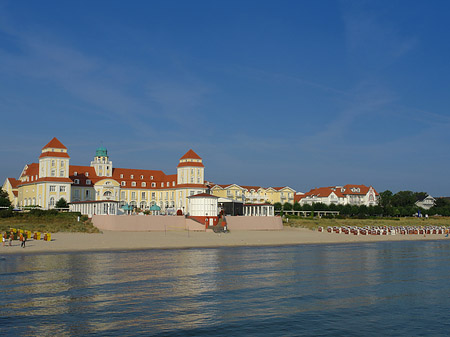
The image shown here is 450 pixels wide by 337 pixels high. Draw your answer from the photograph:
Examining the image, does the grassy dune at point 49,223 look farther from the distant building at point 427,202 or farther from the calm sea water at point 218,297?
the distant building at point 427,202

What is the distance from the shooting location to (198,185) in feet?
332

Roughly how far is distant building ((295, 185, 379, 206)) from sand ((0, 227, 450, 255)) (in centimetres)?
6550

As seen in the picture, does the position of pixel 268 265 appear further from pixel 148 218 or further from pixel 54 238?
pixel 148 218

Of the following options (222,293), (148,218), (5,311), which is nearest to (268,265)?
(222,293)

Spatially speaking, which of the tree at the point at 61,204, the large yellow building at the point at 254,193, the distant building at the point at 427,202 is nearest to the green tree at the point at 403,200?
the distant building at the point at 427,202

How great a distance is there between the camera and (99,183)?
97875mm

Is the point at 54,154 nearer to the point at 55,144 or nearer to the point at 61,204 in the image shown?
the point at 55,144

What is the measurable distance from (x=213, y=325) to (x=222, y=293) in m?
5.42

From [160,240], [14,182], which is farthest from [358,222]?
[14,182]

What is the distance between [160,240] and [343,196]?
3661 inches

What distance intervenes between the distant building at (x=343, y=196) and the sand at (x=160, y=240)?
215 feet

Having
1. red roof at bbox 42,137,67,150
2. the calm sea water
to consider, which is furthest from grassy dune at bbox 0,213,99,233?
red roof at bbox 42,137,67,150

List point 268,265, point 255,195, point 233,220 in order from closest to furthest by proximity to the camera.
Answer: point 268,265, point 233,220, point 255,195

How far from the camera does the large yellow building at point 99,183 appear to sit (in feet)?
290
